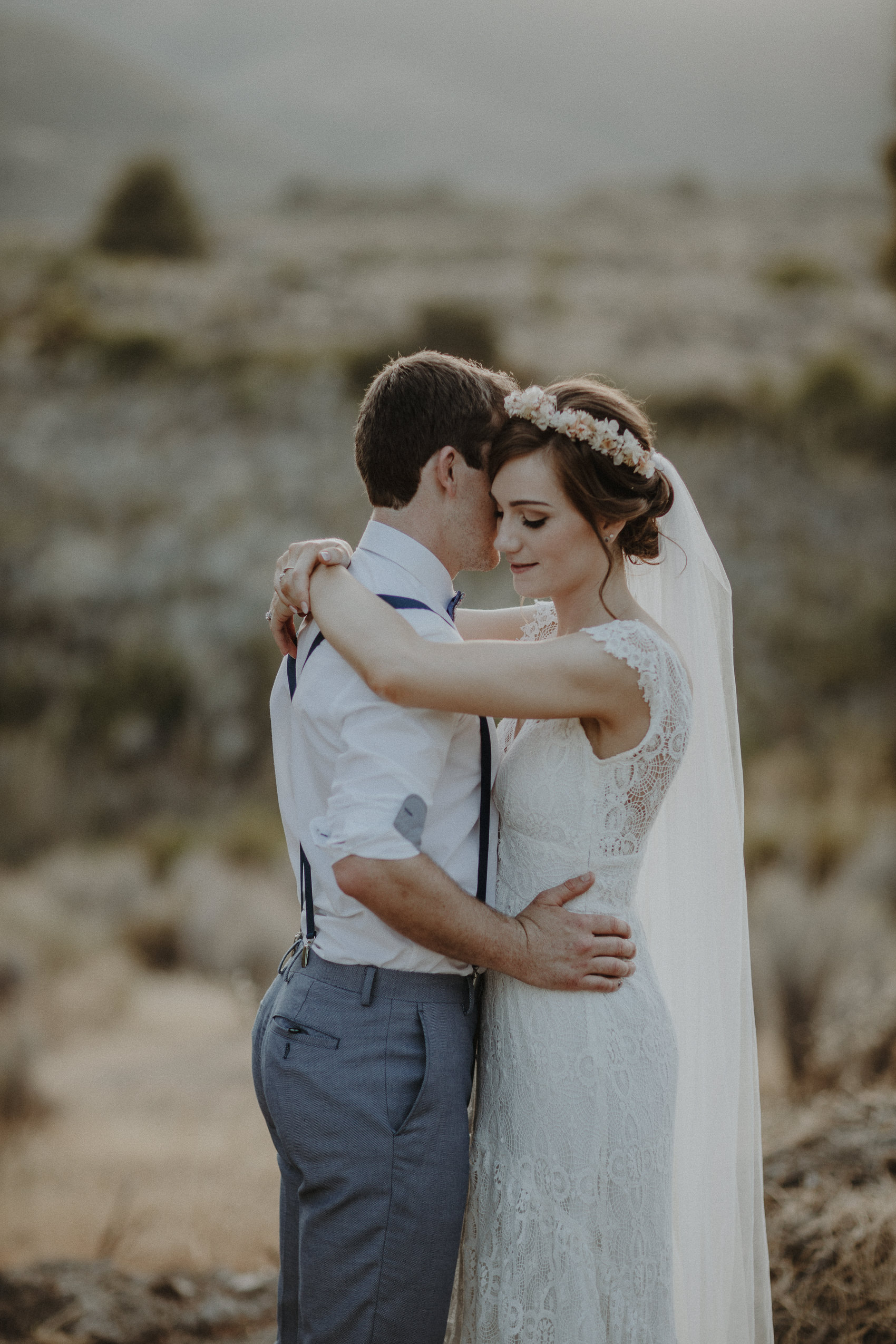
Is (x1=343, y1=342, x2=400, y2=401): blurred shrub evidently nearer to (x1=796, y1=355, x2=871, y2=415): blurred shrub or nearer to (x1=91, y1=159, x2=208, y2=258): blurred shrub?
(x1=796, y1=355, x2=871, y2=415): blurred shrub

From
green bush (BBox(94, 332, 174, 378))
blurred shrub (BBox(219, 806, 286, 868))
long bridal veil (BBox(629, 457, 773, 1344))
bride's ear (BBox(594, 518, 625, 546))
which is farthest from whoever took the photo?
green bush (BBox(94, 332, 174, 378))

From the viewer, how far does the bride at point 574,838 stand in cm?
192

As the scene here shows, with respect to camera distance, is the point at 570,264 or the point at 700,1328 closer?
the point at 700,1328

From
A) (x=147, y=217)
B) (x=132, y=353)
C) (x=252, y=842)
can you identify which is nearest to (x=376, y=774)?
(x=252, y=842)

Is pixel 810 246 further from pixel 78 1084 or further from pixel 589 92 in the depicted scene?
pixel 589 92

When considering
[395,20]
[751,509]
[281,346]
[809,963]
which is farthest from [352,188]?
[395,20]

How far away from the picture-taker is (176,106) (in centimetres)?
5059

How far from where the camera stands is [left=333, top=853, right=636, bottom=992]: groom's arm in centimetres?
178

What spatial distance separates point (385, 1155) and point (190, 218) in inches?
923

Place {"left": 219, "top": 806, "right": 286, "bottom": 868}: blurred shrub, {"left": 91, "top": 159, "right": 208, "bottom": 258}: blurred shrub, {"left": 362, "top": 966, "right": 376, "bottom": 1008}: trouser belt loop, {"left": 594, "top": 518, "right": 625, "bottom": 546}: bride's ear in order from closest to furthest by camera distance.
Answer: {"left": 362, "top": 966, "right": 376, "bottom": 1008}: trouser belt loop, {"left": 594, "top": 518, "right": 625, "bottom": 546}: bride's ear, {"left": 219, "top": 806, "right": 286, "bottom": 868}: blurred shrub, {"left": 91, "top": 159, "right": 208, "bottom": 258}: blurred shrub

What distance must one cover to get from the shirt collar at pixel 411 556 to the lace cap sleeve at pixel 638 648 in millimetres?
318

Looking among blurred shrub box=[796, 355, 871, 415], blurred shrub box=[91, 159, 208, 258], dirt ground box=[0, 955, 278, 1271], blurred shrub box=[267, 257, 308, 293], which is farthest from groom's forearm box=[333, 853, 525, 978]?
blurred shrub box=[91, 159, 208, 258]

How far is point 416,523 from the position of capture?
6.77ft

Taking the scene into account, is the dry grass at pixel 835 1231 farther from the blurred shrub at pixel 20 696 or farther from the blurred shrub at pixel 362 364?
the blurred shrub at pixel 362 364
